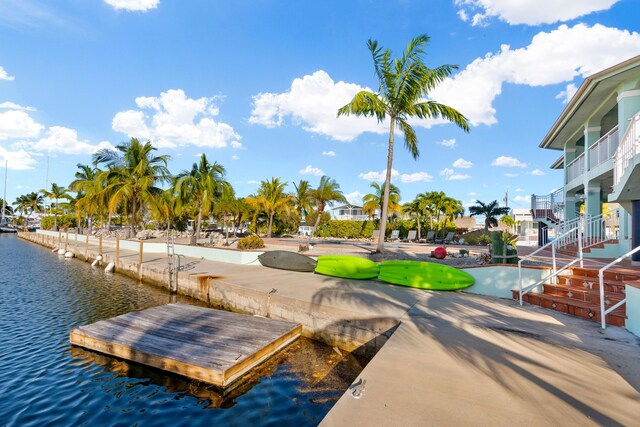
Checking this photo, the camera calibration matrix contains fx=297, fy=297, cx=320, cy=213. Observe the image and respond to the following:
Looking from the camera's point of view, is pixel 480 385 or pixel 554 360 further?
pixel 554 360

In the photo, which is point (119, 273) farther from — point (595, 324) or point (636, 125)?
point (636, 125)

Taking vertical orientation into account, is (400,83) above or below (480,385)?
above

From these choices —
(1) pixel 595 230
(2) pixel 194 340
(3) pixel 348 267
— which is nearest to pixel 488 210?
(1) pixel 595 230

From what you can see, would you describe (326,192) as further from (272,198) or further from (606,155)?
(606,155)

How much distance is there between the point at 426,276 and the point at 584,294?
3.34 meters

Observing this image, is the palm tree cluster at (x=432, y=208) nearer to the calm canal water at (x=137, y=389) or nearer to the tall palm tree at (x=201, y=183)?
the tall palm tree at (x=201, y=183)

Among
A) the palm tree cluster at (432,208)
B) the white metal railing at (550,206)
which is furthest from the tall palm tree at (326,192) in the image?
the white metal railing at (550,206)

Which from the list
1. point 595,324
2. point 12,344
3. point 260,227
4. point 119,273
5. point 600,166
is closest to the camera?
point 595,324

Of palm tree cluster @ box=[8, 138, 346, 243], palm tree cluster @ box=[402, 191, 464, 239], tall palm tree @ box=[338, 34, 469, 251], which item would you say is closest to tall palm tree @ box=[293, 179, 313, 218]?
palm tree cluster @ box=[8, 138, 346, 243]

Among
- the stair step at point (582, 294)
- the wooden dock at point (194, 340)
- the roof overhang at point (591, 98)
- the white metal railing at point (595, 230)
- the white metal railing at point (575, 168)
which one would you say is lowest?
the wooden dock at point (194, 340)

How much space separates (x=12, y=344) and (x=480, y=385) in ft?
30.6

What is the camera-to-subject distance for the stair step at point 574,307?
5.05 meters

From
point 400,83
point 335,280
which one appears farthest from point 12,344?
point 400,83

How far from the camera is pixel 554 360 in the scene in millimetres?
3713
